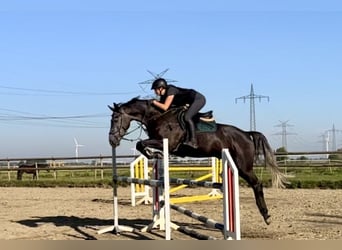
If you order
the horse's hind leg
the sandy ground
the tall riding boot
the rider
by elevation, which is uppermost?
the rider

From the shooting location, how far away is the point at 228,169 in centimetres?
402

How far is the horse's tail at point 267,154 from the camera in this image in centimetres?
754

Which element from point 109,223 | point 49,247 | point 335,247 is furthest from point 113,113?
point 335,247

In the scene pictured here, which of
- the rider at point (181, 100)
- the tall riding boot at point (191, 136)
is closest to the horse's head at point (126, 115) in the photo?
the rider at point (181, 100)

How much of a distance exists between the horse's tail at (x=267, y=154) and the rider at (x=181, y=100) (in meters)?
1.22

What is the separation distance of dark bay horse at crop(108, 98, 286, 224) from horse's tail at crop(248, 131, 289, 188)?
10 centimetres

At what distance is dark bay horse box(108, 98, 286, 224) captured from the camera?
664 centimetres

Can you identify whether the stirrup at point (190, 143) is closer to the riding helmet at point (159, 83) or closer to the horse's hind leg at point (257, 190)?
the riding helmet at point (159, 83)

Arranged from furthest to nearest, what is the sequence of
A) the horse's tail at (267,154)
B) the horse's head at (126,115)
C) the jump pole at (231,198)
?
1. the horse's tail at (267,154)
2. the horse's head at (126,115)
3. the jump pole at (231,198)

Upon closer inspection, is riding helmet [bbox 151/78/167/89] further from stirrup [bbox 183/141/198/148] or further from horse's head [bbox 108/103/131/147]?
stirrup [bbox 183/141/198/148]

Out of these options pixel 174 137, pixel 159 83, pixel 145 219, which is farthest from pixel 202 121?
pixel 145 219

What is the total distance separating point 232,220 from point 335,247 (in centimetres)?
111

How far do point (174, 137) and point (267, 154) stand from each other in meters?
1.71

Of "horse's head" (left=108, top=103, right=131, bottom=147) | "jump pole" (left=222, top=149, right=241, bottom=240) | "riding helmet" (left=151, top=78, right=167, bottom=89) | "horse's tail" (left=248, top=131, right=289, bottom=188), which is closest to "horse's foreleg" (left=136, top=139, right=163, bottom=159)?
"horse's head" (left=108, top=103, right=131, bottom=147)
